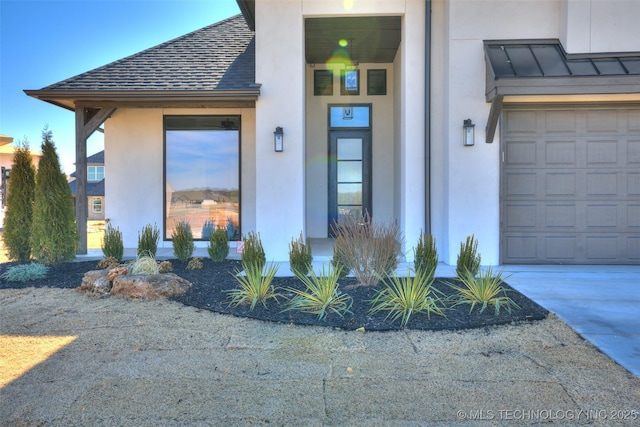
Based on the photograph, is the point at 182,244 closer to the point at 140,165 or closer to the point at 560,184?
the point at 140,165

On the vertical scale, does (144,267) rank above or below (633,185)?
below

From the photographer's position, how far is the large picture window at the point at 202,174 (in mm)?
9586

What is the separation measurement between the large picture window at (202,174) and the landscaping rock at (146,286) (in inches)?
164

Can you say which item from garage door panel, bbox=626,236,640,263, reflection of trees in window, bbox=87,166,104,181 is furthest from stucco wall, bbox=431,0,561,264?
reflection of trees in window, bbox=87,166,104,181

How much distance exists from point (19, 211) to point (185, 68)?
4204 millimetres

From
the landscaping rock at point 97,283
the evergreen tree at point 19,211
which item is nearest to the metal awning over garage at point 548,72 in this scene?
the landscaping rock at point 97,283

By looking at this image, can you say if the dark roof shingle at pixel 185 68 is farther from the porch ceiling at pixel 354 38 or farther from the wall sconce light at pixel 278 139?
the porch ceiling at pixel 354 38

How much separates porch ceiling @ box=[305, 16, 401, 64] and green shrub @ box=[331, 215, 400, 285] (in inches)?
182

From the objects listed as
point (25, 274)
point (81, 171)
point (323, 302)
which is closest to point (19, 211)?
point (81, 171)

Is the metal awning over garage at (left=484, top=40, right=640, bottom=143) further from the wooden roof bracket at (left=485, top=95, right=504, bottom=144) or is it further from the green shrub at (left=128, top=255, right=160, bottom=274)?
the green shrub at (left=128, top=255, right=160, bottom=274)

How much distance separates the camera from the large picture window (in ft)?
31.4

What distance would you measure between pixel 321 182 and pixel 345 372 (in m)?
7.51

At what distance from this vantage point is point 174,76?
8555 mm

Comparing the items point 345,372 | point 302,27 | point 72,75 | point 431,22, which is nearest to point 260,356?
point 345,372
